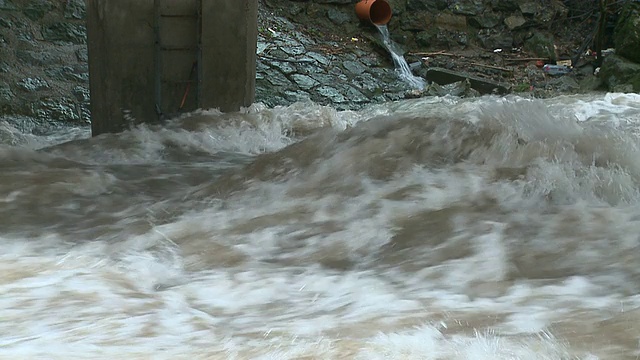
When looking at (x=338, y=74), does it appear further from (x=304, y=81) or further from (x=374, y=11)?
(x=374, y=11)

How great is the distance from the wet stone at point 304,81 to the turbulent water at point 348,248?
4.63m

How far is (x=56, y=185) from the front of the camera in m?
4.09

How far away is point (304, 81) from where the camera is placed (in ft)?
31.4

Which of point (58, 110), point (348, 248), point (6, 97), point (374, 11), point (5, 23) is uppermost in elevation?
point (374, 11)

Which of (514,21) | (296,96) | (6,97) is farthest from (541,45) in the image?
(6,97)

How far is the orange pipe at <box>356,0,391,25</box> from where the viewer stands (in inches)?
455

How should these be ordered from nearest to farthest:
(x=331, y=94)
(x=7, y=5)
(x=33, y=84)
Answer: (x=33, y=84) → (x=7, y=5) → (x=331, y=94)

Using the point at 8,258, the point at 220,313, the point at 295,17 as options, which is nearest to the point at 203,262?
the point at 220,313

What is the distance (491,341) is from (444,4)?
11101 millimetres

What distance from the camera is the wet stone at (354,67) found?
1024cm

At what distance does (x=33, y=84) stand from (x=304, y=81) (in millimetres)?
3271

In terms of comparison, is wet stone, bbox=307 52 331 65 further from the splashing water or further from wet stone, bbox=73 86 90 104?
wet stone, bbox=73 86 90 104

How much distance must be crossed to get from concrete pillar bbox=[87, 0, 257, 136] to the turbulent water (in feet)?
4.51

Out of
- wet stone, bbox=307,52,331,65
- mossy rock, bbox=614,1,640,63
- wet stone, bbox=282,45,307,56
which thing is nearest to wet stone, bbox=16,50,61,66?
wet stone, bbox=282,45,307,56
